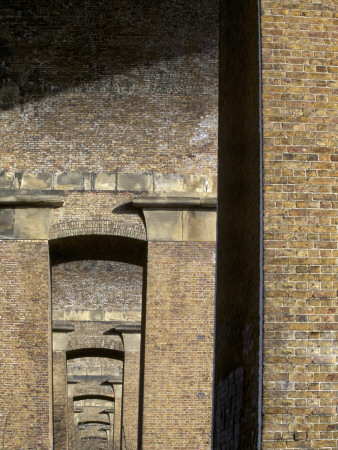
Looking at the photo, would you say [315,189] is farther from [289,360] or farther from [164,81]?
[164,81]

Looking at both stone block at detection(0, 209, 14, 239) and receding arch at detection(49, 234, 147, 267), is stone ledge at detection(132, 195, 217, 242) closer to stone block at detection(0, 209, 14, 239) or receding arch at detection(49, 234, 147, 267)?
receding arch at detection(49, 234, 147, 267)

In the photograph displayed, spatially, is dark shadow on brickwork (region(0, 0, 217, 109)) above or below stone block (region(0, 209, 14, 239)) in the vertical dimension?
above

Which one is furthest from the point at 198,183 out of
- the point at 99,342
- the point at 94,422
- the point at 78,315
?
the point at 94,422

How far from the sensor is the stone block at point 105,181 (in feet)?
41.3

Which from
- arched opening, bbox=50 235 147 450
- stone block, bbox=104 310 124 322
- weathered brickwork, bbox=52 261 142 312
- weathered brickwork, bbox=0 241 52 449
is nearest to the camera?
weathered brickwork, bbox=0 241 52 449

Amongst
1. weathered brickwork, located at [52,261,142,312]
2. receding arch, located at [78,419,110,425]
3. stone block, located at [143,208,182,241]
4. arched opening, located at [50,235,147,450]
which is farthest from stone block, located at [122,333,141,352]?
receding arch, located at [78,419,110,425]

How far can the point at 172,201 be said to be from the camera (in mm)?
12555

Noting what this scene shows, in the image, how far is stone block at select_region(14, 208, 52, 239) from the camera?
12461mm

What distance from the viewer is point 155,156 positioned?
12.7 m

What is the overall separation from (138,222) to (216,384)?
20.7ft

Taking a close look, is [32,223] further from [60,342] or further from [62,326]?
[60,342]

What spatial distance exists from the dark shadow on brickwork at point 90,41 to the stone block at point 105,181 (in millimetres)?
1642

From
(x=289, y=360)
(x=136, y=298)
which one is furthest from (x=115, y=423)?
(x=289, y=360)

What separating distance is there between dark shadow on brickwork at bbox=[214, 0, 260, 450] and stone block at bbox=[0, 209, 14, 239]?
5.93 m
